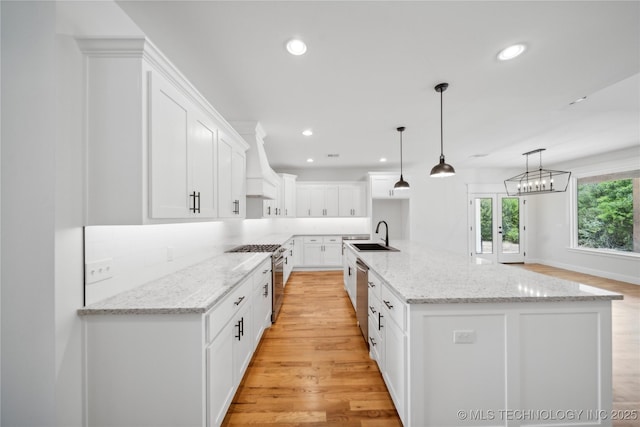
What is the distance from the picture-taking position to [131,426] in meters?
1.27

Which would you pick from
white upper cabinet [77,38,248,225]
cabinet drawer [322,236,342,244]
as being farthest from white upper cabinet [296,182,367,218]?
white upper cabinet [77,38,248,225]

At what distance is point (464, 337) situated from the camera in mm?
1388

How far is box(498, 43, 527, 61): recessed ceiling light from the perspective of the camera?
1.76 m

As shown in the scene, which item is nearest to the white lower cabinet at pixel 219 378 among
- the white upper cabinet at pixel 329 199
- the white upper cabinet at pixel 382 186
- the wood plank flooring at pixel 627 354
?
the wood plank flooring at pixel 627 354

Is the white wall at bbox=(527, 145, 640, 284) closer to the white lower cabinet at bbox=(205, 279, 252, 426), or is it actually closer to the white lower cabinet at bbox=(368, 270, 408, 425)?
the white lower cabinet at bbox=(368, 270, 408, 425)

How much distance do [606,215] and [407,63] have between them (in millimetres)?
6643

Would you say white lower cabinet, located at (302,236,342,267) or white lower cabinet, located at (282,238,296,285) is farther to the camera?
white lower cabinet, located at (302,236,342,267)

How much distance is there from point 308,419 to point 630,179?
7497 millimetres

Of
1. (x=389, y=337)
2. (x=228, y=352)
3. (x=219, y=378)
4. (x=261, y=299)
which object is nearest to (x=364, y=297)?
(x=389, y=337)

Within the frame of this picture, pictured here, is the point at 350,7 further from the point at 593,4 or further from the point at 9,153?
the point at 9,153

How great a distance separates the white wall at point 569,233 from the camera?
15.9 feet

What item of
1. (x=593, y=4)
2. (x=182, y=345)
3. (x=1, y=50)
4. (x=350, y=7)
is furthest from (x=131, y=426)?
(x=593, y=4)

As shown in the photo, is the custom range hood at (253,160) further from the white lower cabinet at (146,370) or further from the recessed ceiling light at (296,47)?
the white lower cabinet at (146,370)

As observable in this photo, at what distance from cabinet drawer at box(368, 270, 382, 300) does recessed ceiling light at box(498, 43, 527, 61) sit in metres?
2.02
